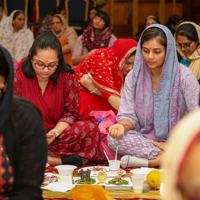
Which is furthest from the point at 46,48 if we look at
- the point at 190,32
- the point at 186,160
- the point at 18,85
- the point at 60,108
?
the point at 186,160

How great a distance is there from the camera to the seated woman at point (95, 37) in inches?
199

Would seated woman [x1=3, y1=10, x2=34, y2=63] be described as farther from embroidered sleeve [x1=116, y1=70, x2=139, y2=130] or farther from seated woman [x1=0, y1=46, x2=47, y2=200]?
seated woman [x1=0, y1=46, x2=47, y2=200]

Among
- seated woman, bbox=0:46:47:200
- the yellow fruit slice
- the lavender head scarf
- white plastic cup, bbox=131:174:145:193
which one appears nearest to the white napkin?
the yellow fruit slice

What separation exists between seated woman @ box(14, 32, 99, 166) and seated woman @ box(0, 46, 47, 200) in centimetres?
132

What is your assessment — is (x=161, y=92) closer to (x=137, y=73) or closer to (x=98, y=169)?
(x=137, y=73)

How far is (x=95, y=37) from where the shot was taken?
513cm

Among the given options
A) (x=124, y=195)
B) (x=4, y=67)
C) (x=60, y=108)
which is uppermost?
(x=4, y=67)

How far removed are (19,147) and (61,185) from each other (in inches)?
34.4

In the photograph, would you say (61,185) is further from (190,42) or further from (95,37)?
(95,37)

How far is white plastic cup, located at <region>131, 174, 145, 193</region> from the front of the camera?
1.87 meters

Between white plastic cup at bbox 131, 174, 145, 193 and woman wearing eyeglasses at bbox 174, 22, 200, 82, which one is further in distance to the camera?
woman wearing eyeglasses at bbox 174, 22, 200, 82

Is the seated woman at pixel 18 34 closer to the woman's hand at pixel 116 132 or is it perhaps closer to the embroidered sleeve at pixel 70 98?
the embroidered sleeve at pixel 70 98

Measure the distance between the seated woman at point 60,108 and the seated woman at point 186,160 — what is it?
6.33ft

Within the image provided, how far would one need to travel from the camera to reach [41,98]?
2.59m
